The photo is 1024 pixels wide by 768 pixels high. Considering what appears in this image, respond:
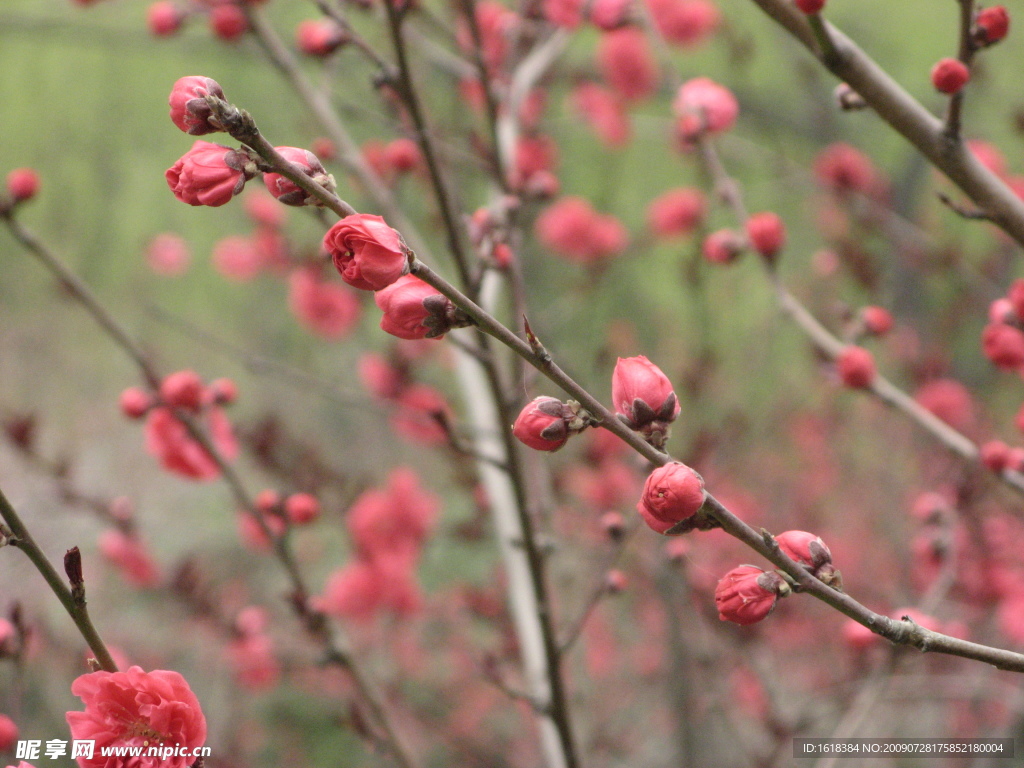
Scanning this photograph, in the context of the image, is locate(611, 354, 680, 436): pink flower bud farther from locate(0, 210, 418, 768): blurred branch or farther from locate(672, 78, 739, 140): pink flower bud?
locate(672, 78, 739, 140): pink flower bud

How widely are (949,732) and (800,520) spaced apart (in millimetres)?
858

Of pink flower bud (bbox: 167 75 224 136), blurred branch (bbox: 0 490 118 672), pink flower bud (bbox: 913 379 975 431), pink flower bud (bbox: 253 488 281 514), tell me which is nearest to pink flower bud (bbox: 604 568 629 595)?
pink flower bud (bbox: 253 488 281 514)

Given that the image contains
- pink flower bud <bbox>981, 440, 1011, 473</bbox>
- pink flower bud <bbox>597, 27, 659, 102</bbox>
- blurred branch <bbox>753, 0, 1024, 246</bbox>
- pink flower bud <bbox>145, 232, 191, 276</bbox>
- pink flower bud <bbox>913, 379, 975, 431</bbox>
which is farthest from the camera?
pink flower bud <bbox>145, 232, 191, 276</bbox>

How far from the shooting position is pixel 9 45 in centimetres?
441

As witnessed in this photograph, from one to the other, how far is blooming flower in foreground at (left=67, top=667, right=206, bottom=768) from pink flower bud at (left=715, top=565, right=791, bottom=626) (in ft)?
1.40

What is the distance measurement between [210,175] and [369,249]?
0.42 ft

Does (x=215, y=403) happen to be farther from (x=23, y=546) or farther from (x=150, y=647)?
(x=150, y=647)

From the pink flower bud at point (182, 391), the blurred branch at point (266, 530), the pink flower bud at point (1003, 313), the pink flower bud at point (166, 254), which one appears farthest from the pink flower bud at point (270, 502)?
the pink flower bud at point (166, 254)

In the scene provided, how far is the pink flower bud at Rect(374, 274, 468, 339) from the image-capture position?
1.94 feet

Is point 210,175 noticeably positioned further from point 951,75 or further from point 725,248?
point 725,248

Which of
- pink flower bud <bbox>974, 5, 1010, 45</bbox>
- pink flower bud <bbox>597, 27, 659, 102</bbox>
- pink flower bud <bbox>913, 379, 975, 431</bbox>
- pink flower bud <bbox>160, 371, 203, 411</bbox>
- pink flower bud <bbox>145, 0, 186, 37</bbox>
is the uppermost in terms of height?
pink flower bud <bbox>597, 27, 659, 102</bbox>

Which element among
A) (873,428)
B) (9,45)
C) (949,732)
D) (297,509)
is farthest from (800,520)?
(9,45)

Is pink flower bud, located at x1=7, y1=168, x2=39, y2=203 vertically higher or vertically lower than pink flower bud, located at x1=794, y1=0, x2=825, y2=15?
higher

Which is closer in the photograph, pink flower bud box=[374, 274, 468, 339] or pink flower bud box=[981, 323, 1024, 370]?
pink flower bud box=[374, 274, 468, 339]
